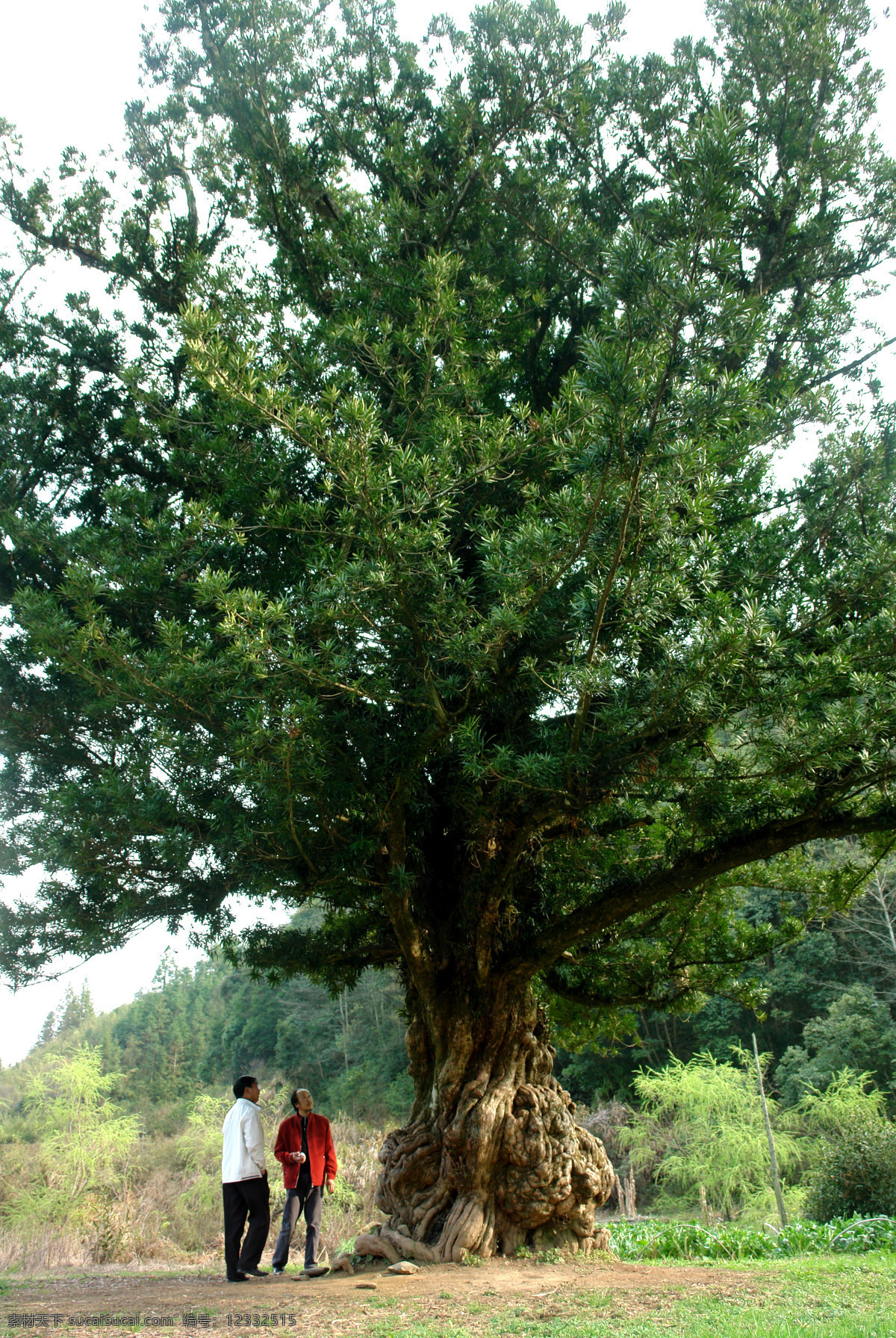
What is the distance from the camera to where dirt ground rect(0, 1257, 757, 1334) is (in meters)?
4.06

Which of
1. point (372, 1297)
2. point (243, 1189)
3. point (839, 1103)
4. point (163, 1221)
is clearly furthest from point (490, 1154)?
point (839, 1103)

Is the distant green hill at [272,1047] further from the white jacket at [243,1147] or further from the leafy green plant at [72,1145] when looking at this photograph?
the white jacket at [243,1147]

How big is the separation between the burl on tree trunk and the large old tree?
0.03 m

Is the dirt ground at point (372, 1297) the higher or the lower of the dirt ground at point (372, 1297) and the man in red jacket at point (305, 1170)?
the lower

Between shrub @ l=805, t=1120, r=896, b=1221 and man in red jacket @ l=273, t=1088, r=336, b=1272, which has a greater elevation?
man in red jacket @ l=273, t=1088, r=336, b=1272

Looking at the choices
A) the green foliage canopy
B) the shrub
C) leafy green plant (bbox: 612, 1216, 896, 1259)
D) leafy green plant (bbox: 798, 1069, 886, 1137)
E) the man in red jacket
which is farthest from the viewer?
leafy green plant (bbox: 798, 1069, 886, 1137)

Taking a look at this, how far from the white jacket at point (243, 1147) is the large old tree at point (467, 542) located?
1.14 m

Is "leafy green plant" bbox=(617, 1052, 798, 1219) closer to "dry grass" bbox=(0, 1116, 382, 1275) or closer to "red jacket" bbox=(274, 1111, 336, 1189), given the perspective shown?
"dry grass" bbox=(0, 1116, 382, 1275)

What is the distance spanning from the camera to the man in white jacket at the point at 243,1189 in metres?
5.56

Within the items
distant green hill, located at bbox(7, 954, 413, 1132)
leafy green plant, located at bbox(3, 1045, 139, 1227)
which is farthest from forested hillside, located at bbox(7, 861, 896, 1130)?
leafy green plant, located at bbox(3, 1045, 139, 1227)

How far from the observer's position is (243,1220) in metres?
5.69

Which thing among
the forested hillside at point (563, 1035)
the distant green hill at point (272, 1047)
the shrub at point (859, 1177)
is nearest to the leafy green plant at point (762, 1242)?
the shrub at point (859, 1177)

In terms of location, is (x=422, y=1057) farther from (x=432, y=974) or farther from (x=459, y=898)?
(x=459, y=898)

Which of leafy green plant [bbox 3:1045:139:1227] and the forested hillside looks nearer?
leafy green plant [bbox 3:1045:139:1227]
